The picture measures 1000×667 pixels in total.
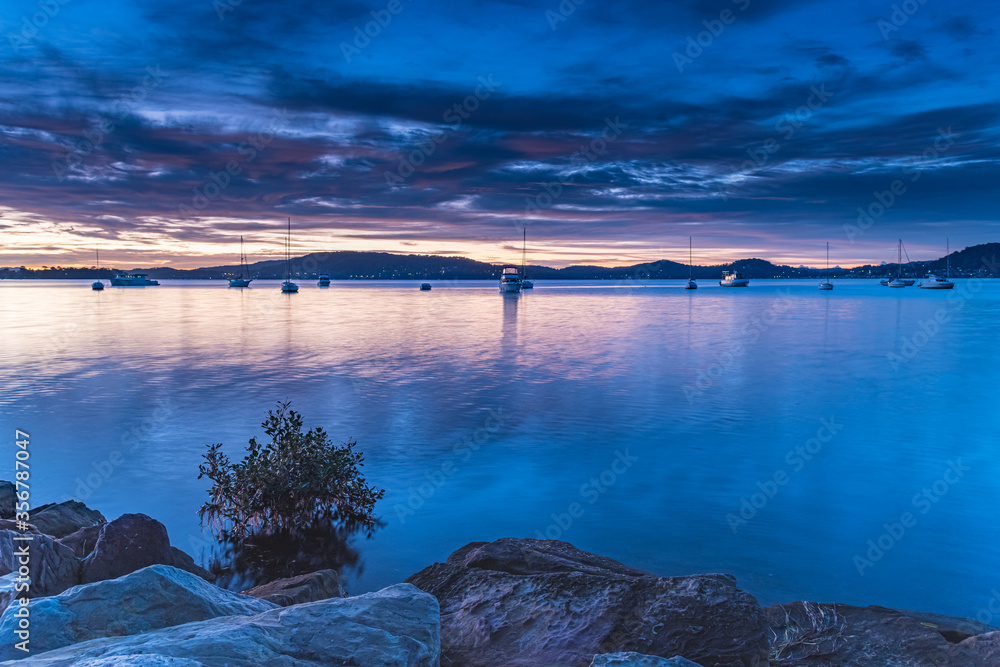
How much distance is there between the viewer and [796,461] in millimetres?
15219

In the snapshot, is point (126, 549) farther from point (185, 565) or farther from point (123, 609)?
point (123, 609)

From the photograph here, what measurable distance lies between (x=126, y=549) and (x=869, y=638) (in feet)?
27.2

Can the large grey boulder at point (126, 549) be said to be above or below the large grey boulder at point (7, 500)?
above

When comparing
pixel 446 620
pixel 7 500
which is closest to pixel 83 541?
pixel 7 500

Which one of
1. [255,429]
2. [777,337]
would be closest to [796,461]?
[255,429]

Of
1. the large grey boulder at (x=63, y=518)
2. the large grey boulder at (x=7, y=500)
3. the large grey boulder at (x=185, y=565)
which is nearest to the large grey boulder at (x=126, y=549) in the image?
the large grey boulder at (x=185, y=565)

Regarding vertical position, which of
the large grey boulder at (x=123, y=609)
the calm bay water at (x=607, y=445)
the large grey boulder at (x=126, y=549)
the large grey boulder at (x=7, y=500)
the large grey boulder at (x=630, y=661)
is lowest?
the calm bay water at (x=607, y=445)

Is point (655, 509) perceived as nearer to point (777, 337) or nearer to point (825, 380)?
point (825, 380)

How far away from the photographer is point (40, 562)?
6.50 metres

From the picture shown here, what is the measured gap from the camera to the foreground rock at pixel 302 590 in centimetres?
653

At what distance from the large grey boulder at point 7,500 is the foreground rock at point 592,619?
288 inches

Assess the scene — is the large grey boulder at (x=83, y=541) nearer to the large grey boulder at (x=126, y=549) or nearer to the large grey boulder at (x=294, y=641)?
the large grey boulder at (x=126, y=549)

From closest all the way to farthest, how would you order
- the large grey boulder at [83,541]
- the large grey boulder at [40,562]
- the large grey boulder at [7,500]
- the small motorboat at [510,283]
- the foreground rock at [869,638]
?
the foreground rock at [869,638]
the large grey boulder at [40,562]
the large grey boulder at [83,541]
the large grey boulder at [7,500]
the small motorboat at [510,283]

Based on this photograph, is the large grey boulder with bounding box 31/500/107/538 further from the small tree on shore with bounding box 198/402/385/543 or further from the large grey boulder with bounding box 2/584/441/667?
the large grey boulder with bounding box 2/584/441/667
